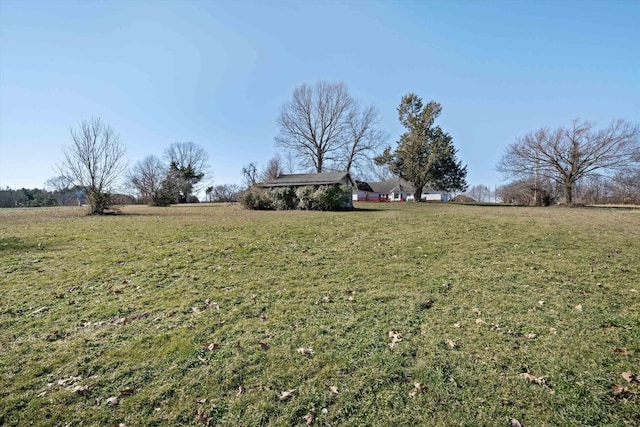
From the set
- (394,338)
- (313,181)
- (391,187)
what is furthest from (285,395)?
(391,187)

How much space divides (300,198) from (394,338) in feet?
61.6

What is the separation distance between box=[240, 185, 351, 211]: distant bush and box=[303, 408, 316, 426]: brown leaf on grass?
1897 cm

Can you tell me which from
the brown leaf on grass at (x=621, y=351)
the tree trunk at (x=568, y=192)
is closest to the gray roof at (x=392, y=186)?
the tree trunk at (x=568, y=192)

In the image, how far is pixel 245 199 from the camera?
23578 millimetres

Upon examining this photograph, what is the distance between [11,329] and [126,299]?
52.9 inches

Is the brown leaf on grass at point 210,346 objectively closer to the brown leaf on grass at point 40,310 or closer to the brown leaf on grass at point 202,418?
the brown leaf on grass at point 202,418

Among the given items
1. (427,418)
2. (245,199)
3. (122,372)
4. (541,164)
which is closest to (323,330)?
(427,418)

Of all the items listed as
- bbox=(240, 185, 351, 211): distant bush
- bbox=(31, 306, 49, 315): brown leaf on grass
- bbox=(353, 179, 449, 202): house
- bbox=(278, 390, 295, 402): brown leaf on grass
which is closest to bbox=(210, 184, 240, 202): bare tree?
bbox=(353, 179, 449, 202): house

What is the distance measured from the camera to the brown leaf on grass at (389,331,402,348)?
358cm

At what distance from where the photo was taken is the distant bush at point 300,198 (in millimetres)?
21500

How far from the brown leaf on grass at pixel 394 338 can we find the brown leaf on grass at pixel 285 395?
4.53ft

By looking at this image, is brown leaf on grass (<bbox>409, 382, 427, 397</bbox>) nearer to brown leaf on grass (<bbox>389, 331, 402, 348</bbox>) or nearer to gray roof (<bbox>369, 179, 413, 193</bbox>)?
brown leaf on grass (<bbox>389, 331, 402, 348</bbox>)

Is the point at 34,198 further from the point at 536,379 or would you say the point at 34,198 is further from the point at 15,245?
the point at 536,379

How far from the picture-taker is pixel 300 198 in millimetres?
22125
